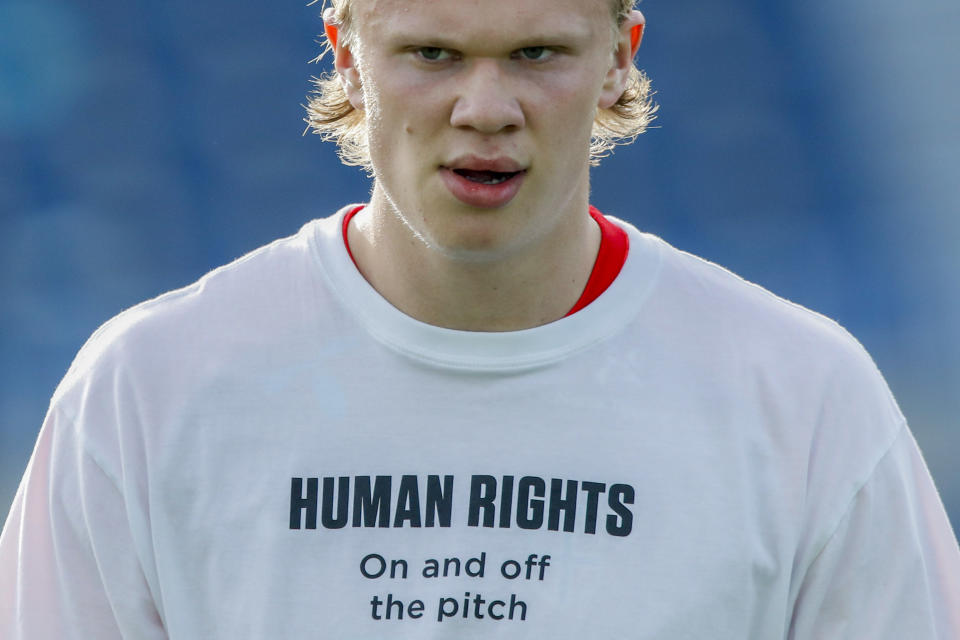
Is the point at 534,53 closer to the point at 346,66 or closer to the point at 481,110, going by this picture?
the point at 481,110

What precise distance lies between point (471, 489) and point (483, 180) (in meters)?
0.42

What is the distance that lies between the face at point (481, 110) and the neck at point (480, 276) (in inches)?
1.9

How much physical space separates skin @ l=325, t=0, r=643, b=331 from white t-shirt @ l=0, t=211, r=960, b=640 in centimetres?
6

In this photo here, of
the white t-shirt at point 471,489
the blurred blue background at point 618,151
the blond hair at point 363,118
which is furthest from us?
the blurred blue background at point 618,151

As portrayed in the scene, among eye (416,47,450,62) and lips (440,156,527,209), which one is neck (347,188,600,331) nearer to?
lips (440,156,527,209)

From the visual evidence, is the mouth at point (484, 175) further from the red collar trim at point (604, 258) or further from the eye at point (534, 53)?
the red collar trim at point (604, 258)

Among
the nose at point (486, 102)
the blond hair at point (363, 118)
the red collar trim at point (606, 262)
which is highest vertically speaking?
the blond hair at point (363, 118)

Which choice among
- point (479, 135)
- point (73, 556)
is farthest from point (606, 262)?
point (73, 556)

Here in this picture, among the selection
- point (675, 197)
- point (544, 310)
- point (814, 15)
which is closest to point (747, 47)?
point (814, 15)

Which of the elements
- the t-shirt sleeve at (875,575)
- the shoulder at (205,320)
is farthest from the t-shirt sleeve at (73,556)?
the t-shirt sleeve at (875,575)

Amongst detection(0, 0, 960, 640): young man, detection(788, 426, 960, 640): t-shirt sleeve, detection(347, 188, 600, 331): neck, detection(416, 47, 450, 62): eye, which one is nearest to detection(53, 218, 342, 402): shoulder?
detection(0, 0, 960, 640): young man

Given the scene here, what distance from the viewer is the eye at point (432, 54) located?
1.71 metres

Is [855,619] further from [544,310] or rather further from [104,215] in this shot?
[104,215]

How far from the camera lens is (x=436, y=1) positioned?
5.55 ft
